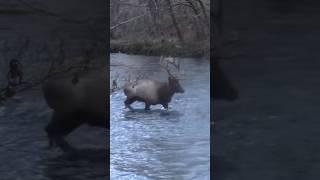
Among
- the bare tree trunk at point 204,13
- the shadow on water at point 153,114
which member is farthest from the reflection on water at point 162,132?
the bare tree trunk at point 204,13

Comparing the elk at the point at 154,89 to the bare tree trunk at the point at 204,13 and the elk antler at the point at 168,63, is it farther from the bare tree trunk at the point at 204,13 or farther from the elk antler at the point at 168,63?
the bare tree trunk at the point at 204,13

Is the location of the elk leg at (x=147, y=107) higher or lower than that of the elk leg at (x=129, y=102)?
lower

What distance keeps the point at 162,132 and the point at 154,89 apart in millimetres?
387

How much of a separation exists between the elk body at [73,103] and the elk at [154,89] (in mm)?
243

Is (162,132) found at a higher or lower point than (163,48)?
lower

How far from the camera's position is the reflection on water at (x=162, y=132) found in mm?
6699

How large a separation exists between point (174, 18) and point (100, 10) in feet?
2.18

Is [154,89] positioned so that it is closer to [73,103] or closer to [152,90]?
[152,90]

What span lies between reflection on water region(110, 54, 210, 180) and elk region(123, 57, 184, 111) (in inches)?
1.8

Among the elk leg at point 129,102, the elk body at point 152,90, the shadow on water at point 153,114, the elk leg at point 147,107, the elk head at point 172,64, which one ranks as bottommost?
the shadow on water at point 153,114

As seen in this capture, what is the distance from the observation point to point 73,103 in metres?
6.68

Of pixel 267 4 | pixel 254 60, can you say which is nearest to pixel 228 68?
pixel 254 60

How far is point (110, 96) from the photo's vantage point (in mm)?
6695

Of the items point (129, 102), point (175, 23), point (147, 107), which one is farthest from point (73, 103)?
point (175, 23)
